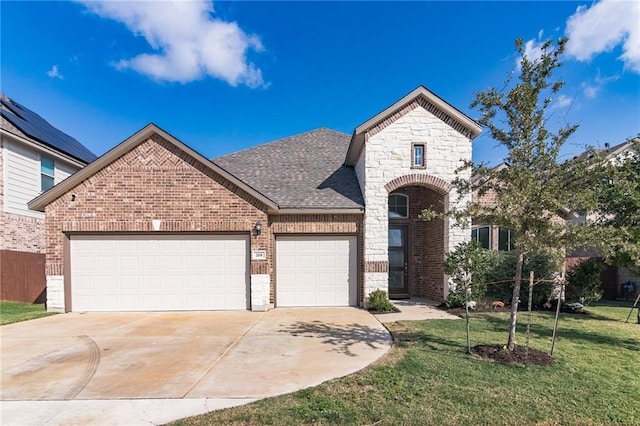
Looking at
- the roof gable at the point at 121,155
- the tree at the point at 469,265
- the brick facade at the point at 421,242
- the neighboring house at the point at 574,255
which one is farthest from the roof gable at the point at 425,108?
the roof gable at the point at 121,155

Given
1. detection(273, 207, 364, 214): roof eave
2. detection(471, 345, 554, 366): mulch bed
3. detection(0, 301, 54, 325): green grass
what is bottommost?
detection(0, 301, 54, 325): green grass

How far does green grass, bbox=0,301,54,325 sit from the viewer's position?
9073 millimetres

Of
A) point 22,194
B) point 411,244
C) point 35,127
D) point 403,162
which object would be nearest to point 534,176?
point 403,162

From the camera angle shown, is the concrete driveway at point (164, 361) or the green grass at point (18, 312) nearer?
the concrete driveway at point (164, 361)

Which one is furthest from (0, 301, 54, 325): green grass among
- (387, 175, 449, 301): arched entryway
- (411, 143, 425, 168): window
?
(411, 143, 425, 168): window

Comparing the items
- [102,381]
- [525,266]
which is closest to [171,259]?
[102,381]

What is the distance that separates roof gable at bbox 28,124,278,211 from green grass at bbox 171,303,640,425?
618 centimetres

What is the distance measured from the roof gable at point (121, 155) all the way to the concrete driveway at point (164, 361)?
11.1 feet

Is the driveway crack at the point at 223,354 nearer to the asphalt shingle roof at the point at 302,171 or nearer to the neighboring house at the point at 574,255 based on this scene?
the asphalt shingle roof at the point at 302,171

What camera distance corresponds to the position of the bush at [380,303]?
9.78 metres

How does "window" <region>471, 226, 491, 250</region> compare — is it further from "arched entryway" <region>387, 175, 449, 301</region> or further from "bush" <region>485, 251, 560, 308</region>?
"arched entryway" <region>387, 175, 449, 301</region>

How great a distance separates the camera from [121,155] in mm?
10102

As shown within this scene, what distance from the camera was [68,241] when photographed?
10.1 meters

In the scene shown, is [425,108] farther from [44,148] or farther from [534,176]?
[44,148]
